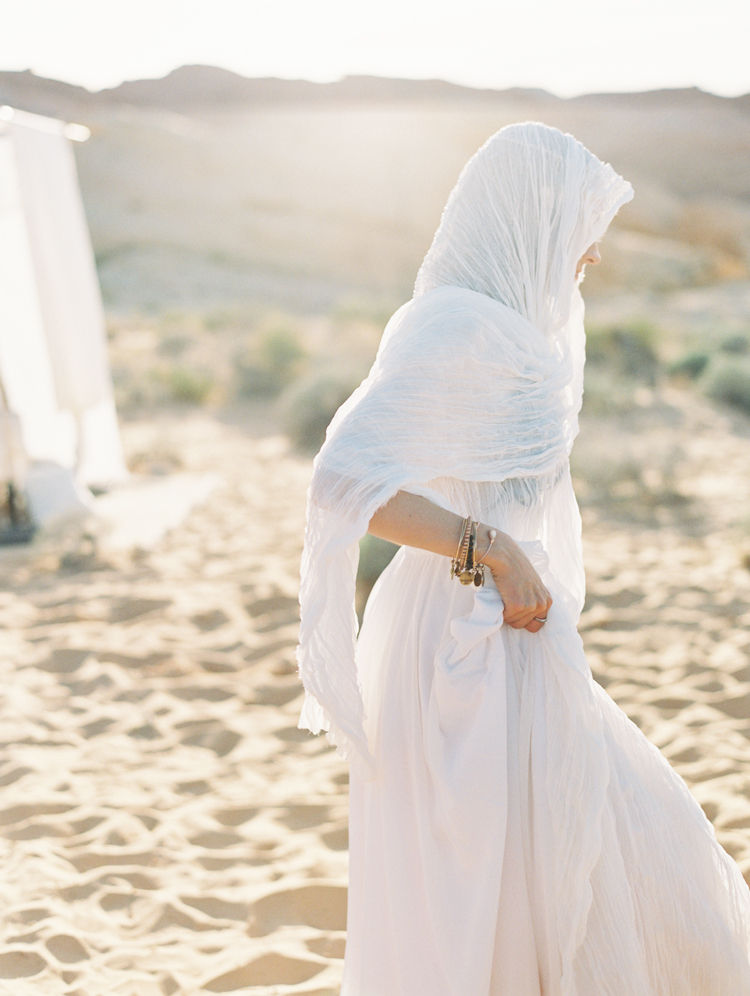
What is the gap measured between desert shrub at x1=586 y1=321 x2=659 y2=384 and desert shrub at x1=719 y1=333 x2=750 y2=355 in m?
1.68

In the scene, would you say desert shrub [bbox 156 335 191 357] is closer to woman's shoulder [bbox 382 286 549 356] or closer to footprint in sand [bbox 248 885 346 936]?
footprint in sand [bbox 248 885 346 936]

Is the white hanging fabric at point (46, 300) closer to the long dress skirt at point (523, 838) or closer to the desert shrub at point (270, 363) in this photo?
the desert shrub at point (270, 363)

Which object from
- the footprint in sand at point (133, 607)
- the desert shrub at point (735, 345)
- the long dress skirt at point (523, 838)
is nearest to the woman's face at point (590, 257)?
the long dress skirt at point (523, 838)

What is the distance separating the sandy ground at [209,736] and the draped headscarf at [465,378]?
108 centimetres

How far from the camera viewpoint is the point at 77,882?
255cm

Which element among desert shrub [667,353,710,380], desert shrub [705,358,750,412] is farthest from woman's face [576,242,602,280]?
desert shrub [667,353,710,380]

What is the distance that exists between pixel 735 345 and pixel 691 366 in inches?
89.8

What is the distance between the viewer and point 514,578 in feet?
4.91

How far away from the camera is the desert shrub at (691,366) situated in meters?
11.3

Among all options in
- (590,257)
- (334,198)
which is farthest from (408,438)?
(334,198)

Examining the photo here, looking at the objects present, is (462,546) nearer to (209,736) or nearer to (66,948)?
(66,948)

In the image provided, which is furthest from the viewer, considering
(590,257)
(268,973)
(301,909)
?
(301,909)

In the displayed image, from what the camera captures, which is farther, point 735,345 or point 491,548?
point 735,345

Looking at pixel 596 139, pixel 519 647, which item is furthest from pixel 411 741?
pixel 596 139
